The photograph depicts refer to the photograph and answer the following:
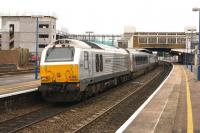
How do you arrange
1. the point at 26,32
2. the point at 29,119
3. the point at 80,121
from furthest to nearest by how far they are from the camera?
the point at 26,32
the point at 29,119
the point at 80,121

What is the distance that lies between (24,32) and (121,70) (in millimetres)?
73856

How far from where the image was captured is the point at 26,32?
323 ft

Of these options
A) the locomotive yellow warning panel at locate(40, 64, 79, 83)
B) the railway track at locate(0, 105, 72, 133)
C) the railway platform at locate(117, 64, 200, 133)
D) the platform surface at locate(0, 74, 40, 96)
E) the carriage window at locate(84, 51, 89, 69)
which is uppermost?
the carriage window at locate(84, 51, 89, 69)

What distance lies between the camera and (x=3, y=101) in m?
15.6

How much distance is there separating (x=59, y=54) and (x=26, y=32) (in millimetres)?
83089

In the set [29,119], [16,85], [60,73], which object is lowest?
[29,119]

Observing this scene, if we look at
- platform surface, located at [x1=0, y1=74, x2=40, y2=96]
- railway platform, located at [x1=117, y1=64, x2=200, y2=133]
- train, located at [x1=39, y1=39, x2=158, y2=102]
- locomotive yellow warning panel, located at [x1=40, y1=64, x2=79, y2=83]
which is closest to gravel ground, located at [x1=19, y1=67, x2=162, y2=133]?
train, located at [x1=39, y1=39, x2=158, y2=102]

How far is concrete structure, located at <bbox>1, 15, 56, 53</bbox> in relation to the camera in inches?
3819

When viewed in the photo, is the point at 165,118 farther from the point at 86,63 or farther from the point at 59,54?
the point at 59,54

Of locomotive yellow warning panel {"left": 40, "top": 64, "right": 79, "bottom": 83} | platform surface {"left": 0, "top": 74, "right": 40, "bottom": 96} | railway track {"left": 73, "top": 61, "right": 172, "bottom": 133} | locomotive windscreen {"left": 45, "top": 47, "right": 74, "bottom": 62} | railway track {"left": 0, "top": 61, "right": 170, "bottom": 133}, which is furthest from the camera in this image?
platform surface {"left": 0, "top": 74, "right": 40, "bottom": 96}

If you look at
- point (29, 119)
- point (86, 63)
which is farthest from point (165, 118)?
point (86, 63)

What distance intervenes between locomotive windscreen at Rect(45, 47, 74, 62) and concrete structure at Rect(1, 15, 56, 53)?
7898cm

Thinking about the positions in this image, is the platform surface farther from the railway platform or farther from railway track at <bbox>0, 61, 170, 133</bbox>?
the railway platform

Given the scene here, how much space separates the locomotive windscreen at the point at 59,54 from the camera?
17484 millimetres
